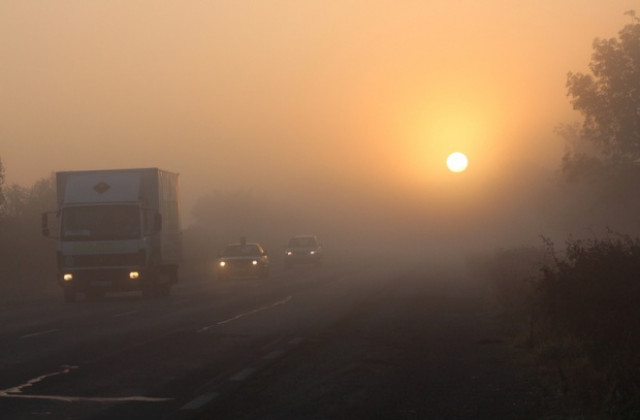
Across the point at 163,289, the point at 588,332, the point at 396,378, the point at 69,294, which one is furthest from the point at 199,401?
the point at 163,289

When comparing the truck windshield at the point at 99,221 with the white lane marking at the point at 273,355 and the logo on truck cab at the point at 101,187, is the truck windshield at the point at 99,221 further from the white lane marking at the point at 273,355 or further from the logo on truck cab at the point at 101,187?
the white lane marking at the point at 273,355

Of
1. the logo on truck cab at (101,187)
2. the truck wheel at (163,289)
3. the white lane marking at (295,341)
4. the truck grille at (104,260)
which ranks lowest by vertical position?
the white lane marking at (295,341)

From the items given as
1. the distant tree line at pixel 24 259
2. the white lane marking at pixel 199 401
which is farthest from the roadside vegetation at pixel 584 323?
the distant tree line at pixel 24 259

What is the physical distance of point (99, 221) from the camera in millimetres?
32656

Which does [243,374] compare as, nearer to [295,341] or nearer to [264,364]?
[264,364]

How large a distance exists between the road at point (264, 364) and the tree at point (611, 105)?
33.2 m

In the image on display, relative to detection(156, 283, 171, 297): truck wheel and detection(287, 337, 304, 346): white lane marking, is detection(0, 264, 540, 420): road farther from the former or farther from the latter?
detection(156, 283, 171, 297): truck wheel

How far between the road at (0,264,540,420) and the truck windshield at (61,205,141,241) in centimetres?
391

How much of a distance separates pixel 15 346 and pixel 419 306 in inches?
476

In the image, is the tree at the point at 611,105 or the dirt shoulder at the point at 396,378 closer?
the dirt shoulder at the point at 396,378

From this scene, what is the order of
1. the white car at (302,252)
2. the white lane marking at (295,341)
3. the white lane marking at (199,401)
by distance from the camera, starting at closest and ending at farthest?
the white lane marking at (199,401) < the white lane marking at (295,341) < the white car at (302,252)

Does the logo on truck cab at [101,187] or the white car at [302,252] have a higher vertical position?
the logo on truck cab at [101,187]

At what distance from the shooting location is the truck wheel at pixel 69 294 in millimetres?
33625

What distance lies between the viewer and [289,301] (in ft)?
104
